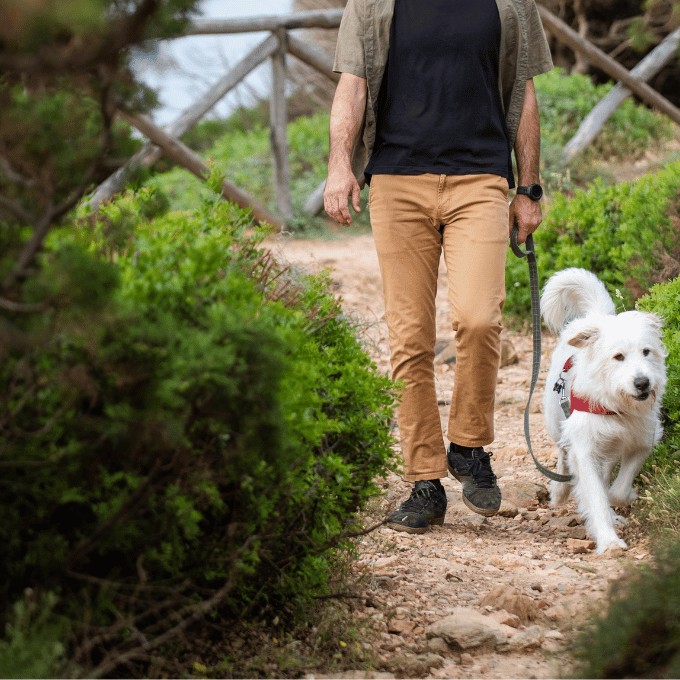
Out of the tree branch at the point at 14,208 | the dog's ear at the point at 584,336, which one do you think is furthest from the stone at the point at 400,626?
the tree branch at the point at 14,208

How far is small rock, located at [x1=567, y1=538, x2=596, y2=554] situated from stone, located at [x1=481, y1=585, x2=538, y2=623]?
0.75m

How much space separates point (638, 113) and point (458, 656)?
37.3ft

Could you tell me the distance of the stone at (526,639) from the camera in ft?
7.70

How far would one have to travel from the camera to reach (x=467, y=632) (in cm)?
234

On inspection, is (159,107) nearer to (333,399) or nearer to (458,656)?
(333,399)

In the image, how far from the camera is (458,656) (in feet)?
7.54

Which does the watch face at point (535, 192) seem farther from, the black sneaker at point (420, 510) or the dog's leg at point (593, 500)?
the black sneaker at point (420, 510)

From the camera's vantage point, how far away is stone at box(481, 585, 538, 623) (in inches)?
100

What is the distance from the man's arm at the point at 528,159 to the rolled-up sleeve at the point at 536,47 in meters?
0.07

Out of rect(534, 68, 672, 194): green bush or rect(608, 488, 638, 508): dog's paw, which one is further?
rect(534, 68, 672, 194): green bush

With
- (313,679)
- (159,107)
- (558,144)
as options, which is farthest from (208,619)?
(558,144)

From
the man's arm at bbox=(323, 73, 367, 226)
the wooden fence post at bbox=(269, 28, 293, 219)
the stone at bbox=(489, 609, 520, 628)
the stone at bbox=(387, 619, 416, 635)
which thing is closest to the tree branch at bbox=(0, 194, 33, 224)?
the stone at bbox=(387, 619, 416, 635)

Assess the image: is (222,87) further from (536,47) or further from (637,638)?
(637,638)

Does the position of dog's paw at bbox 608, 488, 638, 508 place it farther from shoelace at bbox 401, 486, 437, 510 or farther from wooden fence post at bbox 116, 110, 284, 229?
wooden fence post at bbox 116, 110, 284, 229
